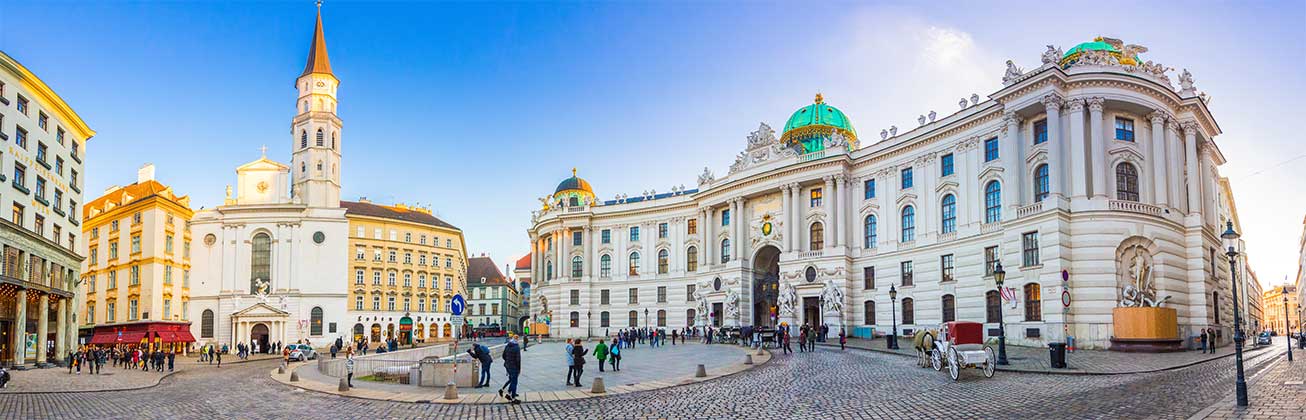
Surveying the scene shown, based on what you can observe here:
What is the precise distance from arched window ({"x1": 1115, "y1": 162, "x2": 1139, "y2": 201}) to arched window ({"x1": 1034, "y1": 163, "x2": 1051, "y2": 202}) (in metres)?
3.23

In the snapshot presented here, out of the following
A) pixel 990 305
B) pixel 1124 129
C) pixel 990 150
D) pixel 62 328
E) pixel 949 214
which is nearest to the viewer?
pixel 1124 129

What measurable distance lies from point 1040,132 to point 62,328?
5480cm

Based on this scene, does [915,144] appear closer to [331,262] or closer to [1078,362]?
[1078,362]

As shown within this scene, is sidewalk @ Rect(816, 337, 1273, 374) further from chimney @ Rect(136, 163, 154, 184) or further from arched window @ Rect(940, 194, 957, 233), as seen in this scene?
chimney @ Rect(136, 163, 154, 184)

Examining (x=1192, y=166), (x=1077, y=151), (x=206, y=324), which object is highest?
(x=1077, y=151)

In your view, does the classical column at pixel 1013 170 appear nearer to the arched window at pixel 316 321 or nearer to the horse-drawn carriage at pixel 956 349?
the horse-drawn carriage at pixel 956 349

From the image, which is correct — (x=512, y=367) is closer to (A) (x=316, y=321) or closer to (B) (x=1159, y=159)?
(B) (x=1159, y=159)

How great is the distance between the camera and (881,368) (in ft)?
90.0

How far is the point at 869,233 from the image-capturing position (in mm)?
57250

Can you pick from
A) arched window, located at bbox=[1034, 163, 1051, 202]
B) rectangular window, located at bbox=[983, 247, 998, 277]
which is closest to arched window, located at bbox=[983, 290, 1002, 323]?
rectangular window, located at bbox=[983, 247, 998, 277]

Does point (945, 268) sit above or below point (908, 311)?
above

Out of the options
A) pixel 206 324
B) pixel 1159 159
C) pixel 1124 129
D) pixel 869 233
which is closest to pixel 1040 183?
pixel 1124 129

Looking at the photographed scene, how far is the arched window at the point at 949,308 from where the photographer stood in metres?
48.5

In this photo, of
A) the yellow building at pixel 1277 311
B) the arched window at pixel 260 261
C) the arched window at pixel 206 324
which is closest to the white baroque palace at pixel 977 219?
the arched window at pixel 260 261
